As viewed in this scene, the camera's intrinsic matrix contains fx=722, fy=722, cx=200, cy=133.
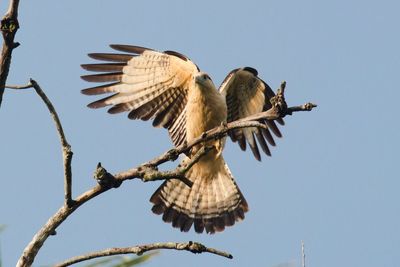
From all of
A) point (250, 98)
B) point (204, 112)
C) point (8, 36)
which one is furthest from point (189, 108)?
point (8, 36)

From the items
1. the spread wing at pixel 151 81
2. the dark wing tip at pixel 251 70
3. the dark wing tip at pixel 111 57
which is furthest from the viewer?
the dark wing tip at pixel 251 70

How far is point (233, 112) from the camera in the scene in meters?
9.90

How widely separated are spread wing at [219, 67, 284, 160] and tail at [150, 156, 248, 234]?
582 millimetres

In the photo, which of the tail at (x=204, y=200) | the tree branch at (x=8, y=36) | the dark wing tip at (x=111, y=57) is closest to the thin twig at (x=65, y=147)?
the tree branch at (x=8, y=36)

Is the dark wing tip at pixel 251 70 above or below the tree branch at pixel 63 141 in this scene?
above

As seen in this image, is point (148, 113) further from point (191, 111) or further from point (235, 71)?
point (235, 71)

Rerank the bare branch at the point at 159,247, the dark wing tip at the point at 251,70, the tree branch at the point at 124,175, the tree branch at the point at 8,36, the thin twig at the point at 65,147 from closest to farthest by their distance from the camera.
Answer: the tree branch at the point at 8,36
the bare branch at the point at 159,247
the tree branch at the point at 124,175
the thin twig at the point at 65,147
the dark wing tip at the point at 251,70

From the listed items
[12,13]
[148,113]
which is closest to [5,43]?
[12,13]

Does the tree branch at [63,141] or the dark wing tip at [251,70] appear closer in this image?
the tree branch at [63,141]

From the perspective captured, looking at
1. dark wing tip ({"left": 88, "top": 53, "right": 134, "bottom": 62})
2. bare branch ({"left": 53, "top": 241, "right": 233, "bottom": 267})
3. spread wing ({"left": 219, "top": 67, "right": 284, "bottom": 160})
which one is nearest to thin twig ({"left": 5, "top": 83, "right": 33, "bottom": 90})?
bare branch ({"left": 53, "top": 241, "right": 233, "bottom": 267})

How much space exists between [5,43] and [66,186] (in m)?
0.97

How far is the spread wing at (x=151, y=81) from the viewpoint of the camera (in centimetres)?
899

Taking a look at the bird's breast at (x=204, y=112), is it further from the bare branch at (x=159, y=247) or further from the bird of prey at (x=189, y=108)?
the bare branch at (x=159, y=247)

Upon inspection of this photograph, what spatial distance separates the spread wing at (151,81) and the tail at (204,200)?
0.67 meters
